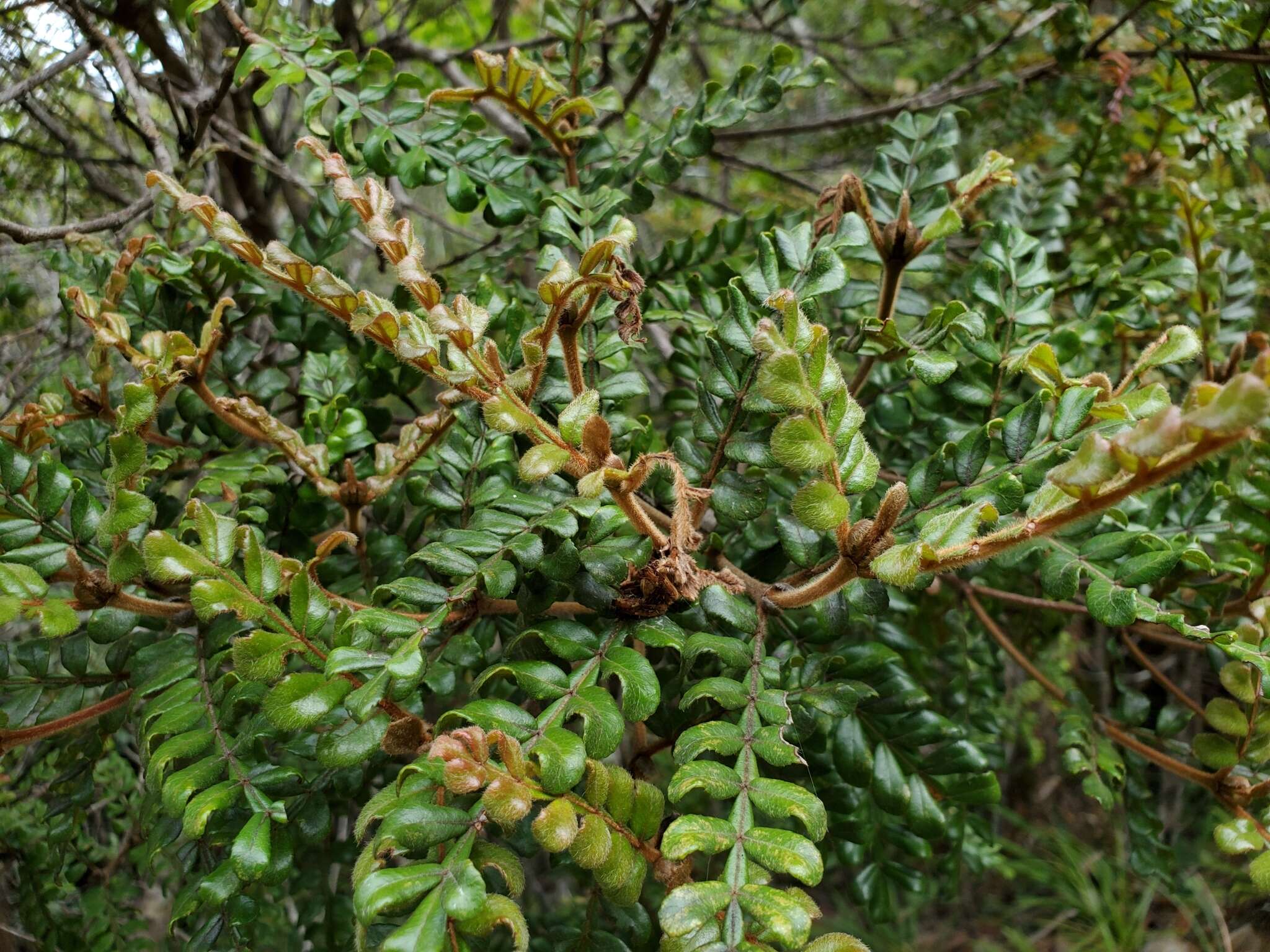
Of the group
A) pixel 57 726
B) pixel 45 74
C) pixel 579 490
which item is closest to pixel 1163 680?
pixel 579 490

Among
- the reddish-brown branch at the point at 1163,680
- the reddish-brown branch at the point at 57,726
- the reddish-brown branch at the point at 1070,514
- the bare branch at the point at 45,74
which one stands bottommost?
the reddish-brown branch at the point at 1163,680

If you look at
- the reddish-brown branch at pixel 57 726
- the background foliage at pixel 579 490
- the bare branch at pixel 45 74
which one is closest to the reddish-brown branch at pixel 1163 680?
the background foliage at pixel 579 490

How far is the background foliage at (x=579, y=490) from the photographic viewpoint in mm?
554

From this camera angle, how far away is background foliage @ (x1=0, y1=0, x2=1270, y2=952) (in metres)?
0.55

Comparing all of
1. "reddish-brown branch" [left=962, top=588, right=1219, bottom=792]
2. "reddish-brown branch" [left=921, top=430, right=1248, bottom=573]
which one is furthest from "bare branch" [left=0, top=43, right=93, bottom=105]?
"reddish-brown branch" [left=962, top=588, right=1219, bottom=792]

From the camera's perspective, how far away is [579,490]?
20.6 inches

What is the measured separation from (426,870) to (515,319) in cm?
46

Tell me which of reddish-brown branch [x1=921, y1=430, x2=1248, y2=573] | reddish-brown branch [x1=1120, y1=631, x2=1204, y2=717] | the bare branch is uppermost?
the bare branch

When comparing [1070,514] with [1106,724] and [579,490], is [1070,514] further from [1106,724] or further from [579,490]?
[1106,724]

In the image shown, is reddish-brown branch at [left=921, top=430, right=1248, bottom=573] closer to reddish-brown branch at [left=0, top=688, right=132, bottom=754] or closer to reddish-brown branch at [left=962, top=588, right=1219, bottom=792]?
reddish-brown branch at [left=962, top=588, right=1219, bottom=792]

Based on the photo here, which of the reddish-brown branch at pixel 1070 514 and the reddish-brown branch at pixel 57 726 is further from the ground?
the reddish-brown branch at pixel 57 726

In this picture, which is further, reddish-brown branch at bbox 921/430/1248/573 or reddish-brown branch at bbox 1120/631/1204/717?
reddish-brown branch at bbox 1120/631/1204/717

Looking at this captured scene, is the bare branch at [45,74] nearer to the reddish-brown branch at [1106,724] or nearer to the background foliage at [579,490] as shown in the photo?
the background foliage at [579,490]

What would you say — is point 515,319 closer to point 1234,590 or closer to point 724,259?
point 724,259
